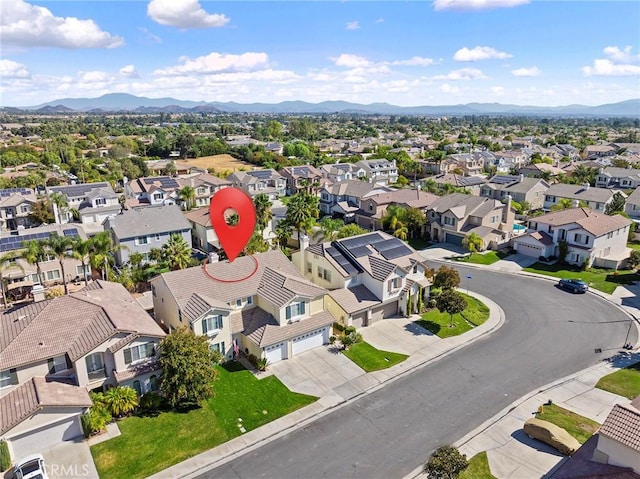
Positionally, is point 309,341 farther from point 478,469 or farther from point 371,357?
point 478,469

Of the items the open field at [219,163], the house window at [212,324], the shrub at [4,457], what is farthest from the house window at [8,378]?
the open field at [219,163]

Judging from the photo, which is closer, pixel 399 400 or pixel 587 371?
pixel 399 400

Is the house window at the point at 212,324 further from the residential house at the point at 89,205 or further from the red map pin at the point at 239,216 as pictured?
the residential house at the point at 89,205

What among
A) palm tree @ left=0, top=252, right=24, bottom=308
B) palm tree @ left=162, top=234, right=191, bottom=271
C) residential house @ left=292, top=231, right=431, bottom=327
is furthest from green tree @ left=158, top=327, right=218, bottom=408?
palm tree @ left=0, top=252, right=24, bottom=308

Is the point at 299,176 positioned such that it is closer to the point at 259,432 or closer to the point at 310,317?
the point at 310,317

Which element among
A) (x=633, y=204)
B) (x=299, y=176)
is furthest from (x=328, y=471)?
(x=299, y=176)

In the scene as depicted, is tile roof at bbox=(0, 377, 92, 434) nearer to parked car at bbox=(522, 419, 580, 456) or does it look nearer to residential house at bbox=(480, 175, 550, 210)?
parked car at bbox=(522, 419, 580, 456)
